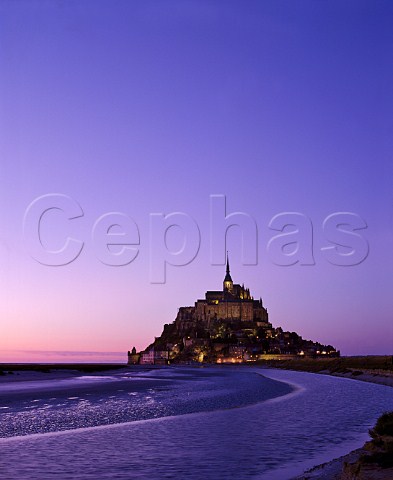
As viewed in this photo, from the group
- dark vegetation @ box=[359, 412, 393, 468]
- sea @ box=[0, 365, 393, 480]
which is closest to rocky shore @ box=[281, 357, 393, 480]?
dark vegetation @ box=[359, 412, 393, 468]

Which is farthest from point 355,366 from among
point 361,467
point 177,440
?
point 361,467

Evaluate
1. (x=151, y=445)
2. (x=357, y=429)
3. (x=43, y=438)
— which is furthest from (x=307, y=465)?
(x=43, y=438)

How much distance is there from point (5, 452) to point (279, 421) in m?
11.4

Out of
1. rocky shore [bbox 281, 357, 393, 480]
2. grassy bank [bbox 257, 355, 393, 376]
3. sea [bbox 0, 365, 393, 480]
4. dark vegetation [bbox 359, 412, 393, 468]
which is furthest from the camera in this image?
grassy bank [bbox 257, 355, 393, 376]

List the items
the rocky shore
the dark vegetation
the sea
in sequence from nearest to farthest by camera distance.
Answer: the rocky shore < the dark vegetation < the sea

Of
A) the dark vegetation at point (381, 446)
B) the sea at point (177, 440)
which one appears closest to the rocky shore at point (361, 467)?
the dark vegetation at point (381, 446)

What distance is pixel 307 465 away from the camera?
46.7ft

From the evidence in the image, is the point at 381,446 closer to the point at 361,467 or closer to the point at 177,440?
the point at 361,467

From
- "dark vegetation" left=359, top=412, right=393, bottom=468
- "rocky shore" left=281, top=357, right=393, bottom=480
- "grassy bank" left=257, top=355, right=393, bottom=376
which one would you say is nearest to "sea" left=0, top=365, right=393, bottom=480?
"rocky shore" left=281, top=357, right=393, bottom=480

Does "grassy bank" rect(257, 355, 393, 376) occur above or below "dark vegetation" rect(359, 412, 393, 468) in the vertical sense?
above

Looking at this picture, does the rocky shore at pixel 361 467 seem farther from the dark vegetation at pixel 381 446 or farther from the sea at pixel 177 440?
the sea at pixel 177 440

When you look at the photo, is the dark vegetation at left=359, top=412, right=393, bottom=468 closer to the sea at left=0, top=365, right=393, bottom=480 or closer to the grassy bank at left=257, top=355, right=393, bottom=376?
the sea at left=0, top=365, right=393, bottom=480

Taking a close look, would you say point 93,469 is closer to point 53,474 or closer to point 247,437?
point 53,474

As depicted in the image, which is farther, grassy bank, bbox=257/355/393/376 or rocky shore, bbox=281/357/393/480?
grassy bank, bbox=257/355/393/376
